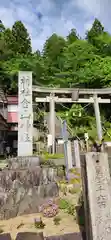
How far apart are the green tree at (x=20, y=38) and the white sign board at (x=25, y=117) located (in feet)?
49.0

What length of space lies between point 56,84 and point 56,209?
1462 cm

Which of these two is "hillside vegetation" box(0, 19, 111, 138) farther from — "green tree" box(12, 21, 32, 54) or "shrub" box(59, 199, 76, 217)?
"shrub" box(59, 199, 76, 217)

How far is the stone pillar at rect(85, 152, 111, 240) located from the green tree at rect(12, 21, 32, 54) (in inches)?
961

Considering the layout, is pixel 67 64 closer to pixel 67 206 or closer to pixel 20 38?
pixel 20 38

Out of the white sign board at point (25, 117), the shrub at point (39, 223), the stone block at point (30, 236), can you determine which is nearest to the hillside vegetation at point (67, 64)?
the white sign board at point (25, 117)

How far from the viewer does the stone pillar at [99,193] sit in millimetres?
3987

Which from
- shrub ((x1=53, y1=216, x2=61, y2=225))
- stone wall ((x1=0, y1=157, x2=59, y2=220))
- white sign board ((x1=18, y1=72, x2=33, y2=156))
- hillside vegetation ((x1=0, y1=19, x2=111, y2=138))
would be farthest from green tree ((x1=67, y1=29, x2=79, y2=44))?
shrub ((x1=53, y1=216, x2=61, y2=225))

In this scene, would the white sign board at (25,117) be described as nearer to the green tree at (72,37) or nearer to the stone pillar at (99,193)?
the stone pillar at (99,193)

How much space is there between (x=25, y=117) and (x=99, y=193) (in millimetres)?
8384

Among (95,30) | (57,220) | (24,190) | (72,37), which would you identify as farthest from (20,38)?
(57,220)

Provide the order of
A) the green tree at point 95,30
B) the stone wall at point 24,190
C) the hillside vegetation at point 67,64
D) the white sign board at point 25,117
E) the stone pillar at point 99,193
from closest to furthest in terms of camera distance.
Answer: the stone pillar at point 99,193 → the stone wall at point 24,190 → the white sign board at point 25,117 → the hillside vegetation at point 67,64 → the green tree at point 95,30

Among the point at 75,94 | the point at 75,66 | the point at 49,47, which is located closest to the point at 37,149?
the point at 75,94

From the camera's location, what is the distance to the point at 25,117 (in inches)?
476

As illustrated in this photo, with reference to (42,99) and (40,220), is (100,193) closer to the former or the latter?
(40,220)
